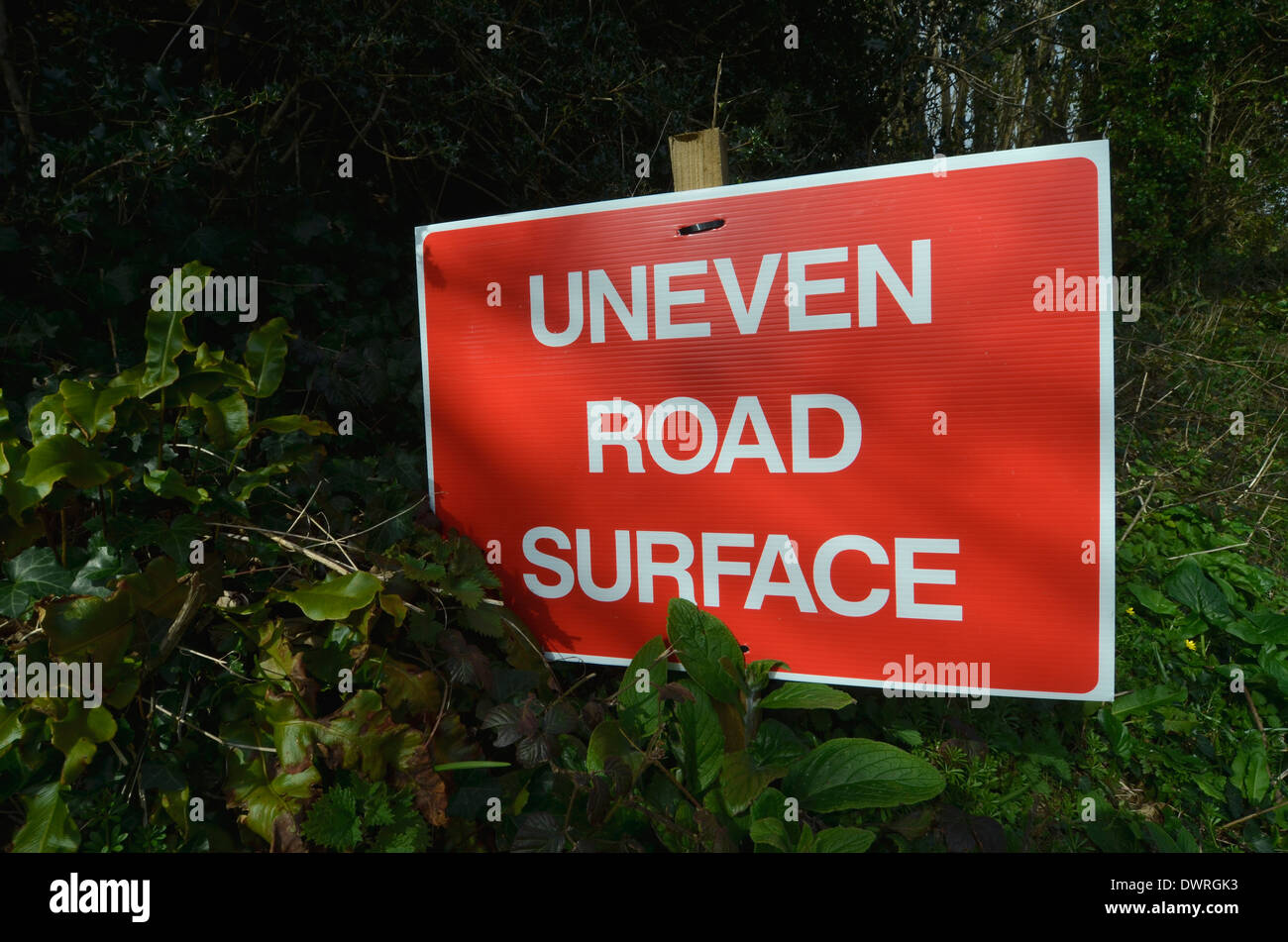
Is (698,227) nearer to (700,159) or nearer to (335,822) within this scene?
(700,159)

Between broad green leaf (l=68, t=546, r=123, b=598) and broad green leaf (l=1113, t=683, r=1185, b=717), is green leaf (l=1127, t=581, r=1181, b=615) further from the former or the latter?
broad green leaf (l=68, t=546, r=123, b=598)

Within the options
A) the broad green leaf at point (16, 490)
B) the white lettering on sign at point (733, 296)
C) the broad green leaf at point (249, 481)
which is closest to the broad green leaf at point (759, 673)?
the white lettering on sign at point (733, 296)

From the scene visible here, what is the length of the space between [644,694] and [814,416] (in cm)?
66

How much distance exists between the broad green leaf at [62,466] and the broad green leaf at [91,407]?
58mm

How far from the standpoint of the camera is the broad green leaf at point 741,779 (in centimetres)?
155

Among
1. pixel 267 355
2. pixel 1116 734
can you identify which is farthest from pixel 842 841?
pixel 267 355

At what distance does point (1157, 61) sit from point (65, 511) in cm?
713

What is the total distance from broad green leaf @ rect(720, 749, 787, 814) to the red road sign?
22 cm

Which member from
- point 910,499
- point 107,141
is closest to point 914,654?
point 910,499

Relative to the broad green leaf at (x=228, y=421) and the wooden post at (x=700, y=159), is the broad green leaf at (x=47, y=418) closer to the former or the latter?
the broad green leaf at (x=228, y=421)

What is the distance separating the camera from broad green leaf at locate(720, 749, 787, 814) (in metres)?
1.55

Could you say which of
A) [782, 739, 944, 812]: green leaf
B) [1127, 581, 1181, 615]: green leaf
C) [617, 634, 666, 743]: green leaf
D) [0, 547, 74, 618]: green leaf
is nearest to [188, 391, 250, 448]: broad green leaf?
[0, 547, 74, 618]: green leaf

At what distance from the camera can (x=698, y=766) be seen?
165 centimetres

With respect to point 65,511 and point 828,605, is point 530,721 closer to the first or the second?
point 828,605
